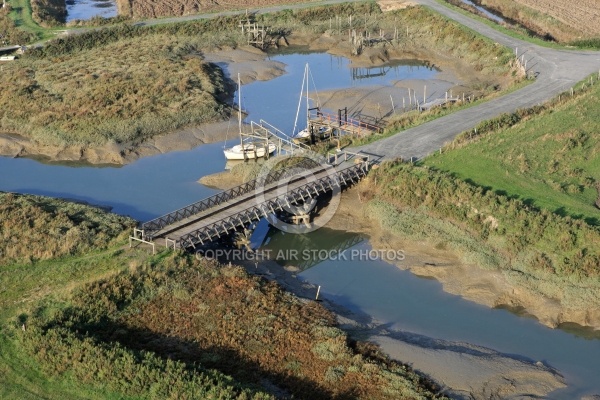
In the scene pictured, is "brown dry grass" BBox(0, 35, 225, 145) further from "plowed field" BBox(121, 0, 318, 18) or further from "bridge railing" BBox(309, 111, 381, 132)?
"plowed field" BBox(121, 0, 318, 18)

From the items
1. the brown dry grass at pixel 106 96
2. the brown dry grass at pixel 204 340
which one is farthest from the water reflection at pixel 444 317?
the brown dry grass at pixel 106 96

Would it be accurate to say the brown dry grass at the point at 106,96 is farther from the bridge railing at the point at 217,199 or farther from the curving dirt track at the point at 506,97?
the curving dirt track at the point at 506,97

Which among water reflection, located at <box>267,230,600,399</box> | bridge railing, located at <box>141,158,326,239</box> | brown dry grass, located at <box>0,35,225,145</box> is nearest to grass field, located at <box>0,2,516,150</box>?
brown dry grass, located at <box>0,35,225,145</box>

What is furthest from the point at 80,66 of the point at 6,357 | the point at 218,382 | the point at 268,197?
the point at 218,382

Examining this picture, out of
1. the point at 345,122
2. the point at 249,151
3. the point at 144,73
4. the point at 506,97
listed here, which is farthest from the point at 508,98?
the point at 144,73

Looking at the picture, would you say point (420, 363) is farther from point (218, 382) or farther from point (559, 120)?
point (559, 120)

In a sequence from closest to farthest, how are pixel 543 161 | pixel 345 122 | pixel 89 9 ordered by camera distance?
1. pixel 543 161
2. pixel 345 122
3. pixel 89 9

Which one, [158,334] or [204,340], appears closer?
[204,340]

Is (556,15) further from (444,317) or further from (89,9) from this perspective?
(444,317)
